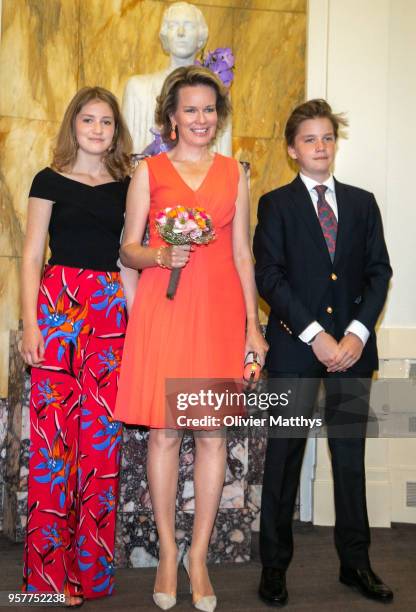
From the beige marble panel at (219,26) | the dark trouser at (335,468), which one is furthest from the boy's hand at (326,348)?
the beige marble panel at (219,26)

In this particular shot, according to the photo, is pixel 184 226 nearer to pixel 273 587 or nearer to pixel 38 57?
pixel 273 587

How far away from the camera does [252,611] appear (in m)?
3.13

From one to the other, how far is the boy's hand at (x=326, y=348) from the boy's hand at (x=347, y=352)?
0.02 meters

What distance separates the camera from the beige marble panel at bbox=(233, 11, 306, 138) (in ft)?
17.9

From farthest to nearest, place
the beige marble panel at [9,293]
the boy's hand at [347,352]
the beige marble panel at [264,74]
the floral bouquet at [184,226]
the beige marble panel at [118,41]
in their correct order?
1. the beige marble panel at [264,74]
2. the beige marble panel at [118,41]
3. the beige marble panel at [9,293]
4. the boy's hand at [347,352]
5. the floral bouquet at [184,226]

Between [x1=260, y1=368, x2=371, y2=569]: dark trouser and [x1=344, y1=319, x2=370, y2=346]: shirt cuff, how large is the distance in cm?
17

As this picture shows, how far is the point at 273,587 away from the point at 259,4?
4032 mm

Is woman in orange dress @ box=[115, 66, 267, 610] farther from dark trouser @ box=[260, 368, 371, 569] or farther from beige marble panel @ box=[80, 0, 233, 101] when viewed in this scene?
beige marble panel @ box=[80, 0, 233, 101]

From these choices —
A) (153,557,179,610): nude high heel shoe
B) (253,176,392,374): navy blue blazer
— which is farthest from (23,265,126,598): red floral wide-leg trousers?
(253,176,392,374): navy blue blazer

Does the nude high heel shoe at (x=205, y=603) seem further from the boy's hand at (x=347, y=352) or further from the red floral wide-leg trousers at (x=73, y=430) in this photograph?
the boy's hand at (x=347, y=352)

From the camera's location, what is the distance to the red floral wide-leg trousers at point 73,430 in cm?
314

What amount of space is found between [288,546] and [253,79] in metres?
3.46

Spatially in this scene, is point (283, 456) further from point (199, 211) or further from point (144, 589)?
point (199, 211)

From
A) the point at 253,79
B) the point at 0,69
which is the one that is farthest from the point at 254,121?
the point at 0,69
